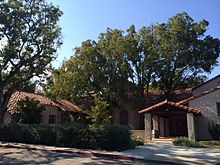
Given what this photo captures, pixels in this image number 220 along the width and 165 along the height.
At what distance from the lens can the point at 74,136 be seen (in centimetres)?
1772

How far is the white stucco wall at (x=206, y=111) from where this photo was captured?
2403 cm

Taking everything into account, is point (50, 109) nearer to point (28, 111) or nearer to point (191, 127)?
point (28, 111)

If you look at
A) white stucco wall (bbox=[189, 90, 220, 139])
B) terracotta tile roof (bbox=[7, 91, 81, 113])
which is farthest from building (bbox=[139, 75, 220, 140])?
terracotta tile roof (bbox=[7, 91, 81, 113])

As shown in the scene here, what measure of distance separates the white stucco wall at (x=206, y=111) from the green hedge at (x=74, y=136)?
32.2 ft

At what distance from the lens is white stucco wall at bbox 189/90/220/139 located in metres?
24.0

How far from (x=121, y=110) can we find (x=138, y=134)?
380 inches

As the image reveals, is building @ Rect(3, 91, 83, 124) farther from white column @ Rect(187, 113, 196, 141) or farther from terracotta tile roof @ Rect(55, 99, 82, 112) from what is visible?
white column @ Rect(187, 113, 196, 141)

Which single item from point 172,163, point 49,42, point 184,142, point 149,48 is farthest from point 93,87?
point 172,163

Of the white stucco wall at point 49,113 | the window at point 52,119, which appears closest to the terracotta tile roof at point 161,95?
the white stucco wall at point 49,113

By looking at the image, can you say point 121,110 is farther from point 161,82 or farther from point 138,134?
point 138,134

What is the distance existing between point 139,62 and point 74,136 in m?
17.6

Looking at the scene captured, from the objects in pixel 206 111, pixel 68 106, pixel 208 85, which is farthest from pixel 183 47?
pixel 68 106

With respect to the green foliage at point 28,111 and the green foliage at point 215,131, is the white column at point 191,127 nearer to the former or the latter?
the green foliage at point 215,131

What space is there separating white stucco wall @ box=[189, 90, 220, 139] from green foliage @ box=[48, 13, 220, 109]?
321 inches
